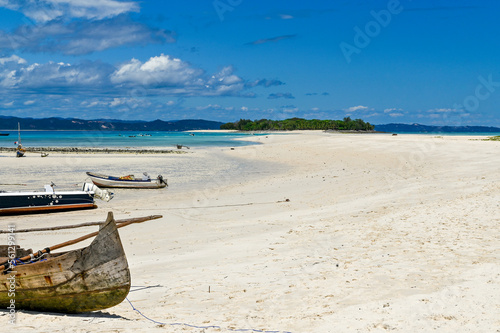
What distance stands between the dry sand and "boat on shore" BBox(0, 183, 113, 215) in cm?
54

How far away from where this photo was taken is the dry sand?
5934mm

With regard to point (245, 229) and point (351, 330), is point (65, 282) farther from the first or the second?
point (245, 229)

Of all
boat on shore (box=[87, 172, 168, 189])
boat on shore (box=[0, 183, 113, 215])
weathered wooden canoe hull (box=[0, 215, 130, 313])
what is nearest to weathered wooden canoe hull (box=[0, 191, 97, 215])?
boat on shore (box=[0, 183, 113, 215])

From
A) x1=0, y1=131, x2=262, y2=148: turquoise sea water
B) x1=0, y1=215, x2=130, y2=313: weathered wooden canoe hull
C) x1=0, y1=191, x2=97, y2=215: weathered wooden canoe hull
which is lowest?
x1=0, y1=191, x2=97, y2=215: weathered wooden canoe hull

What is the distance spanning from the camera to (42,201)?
55.1 ft

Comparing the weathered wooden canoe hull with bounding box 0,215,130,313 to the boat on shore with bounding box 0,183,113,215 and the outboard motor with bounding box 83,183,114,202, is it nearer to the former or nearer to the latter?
the boat on shore with bounding box 0,183,113,215

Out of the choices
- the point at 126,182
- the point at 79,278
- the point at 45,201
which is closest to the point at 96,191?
the point at 45,201

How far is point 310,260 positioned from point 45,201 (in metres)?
12.6

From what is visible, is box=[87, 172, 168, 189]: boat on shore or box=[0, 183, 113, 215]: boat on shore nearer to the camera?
box=[0, 183, 113, 215]: boat on shore

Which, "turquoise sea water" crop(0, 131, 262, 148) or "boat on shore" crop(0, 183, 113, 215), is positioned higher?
"turquoise sea water" crop(0, 131, 262, 148)

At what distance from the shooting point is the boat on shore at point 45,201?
53.3 feet

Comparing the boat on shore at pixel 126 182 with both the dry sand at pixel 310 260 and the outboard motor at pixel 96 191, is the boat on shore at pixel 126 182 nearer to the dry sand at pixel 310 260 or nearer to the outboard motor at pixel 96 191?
the dry sand at pixel 310 260

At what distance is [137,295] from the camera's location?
738 centimetres

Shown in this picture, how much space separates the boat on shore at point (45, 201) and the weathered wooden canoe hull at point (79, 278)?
1123 centimetres
